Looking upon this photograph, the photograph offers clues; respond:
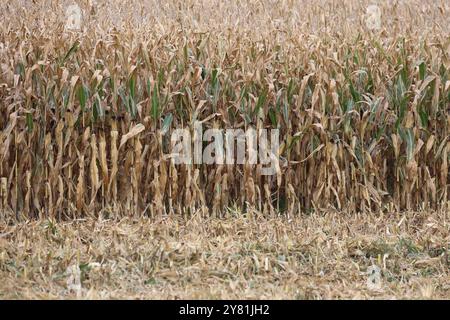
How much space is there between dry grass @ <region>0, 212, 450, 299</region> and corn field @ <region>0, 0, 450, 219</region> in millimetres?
240

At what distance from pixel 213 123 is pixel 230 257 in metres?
1.20

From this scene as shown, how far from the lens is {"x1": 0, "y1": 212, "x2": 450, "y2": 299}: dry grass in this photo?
4566 mm

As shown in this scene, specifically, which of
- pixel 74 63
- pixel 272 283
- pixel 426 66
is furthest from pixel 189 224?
pixel 426 66

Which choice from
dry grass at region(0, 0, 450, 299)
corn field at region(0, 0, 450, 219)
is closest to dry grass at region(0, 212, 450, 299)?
dry grass at region(0, 0, 450, 299)

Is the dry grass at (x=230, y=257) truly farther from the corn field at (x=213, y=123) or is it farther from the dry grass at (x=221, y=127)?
the corn field at (x=213, y=123)

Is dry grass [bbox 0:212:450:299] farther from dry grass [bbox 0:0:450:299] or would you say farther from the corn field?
the corn field

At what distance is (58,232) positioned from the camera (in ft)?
17.5

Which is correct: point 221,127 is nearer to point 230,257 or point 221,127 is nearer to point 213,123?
point 213,123

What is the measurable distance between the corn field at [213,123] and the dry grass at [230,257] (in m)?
0.24

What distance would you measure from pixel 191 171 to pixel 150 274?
1186mm

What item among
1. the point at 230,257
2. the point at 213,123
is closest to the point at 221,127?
the point at 213,123

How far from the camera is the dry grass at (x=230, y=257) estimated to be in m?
4.57

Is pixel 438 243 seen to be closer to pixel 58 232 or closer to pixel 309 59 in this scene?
pixel 309 59

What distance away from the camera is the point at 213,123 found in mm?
5730
